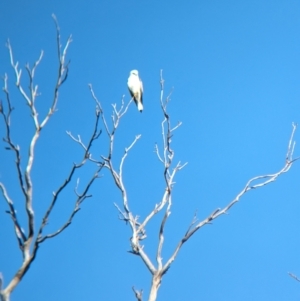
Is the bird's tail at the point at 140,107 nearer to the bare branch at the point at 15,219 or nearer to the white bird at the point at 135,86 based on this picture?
the white bird at the point at 135,86

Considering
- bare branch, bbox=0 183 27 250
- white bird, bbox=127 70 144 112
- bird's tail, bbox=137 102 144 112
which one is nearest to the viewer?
Answer: bare branch, bbox=0 183 27 250

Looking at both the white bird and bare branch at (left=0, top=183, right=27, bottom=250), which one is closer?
bare branch at (left=0, top=183, right=27, bottom=250)

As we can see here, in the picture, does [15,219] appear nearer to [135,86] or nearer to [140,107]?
[140,107]

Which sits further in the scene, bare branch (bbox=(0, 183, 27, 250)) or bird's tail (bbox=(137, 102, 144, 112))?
bird's tail (bbox=(137, 102, 144, 112))

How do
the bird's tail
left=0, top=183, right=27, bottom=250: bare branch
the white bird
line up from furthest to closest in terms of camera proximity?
the white bird
the bird's tail
left=0, top=183, right=27, bottom=250: bare branch

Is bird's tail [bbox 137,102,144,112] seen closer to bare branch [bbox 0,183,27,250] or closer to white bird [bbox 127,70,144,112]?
white bird [bbox 127,70,144,112]

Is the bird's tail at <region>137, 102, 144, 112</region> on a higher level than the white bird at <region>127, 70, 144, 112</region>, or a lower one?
lower

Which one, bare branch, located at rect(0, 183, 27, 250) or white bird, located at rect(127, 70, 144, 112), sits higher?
white bird, located at rect(127, 70, 144, 112)

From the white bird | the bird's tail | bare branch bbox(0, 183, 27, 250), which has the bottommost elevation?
bare branch bbox(0, 183, 27, 250)

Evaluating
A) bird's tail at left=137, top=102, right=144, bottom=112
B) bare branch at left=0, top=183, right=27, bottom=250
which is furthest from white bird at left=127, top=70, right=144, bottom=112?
bare branch at left=0, top=183, right=27, bottom=250

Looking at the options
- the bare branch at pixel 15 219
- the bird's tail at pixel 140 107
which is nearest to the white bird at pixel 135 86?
the bird's tail at pixel 140 107

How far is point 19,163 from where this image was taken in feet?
9.38

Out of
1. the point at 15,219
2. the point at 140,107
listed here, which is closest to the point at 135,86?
the point at 140,107

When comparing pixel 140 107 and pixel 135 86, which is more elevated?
pixel 135 86
